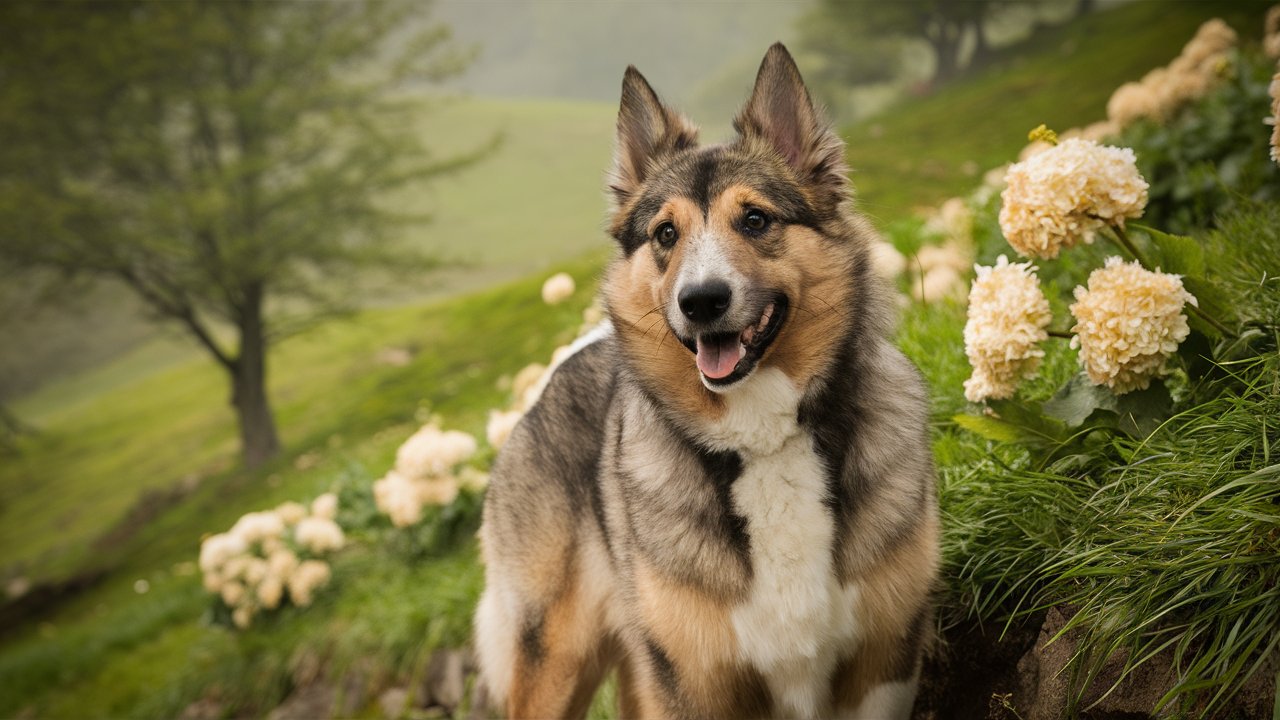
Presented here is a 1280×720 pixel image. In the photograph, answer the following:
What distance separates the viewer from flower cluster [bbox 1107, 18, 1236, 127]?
5582 millimetres

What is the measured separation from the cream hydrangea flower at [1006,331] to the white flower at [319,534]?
552 cm

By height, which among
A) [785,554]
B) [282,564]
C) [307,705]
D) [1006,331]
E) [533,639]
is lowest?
[307,705]

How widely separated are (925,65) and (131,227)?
21951 mm

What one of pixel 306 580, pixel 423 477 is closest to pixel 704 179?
pixel 423 477

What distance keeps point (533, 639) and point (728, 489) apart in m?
1.28

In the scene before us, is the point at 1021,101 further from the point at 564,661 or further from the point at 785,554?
the point at 785,554

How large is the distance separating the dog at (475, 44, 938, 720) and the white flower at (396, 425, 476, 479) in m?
3.24

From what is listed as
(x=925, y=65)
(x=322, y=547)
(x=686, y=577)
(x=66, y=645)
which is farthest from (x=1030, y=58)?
(x=66, y=645)

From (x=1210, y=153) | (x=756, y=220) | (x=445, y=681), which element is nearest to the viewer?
(x=756, y=220)

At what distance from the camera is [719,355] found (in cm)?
245

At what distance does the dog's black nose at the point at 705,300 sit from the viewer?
93.0 inches

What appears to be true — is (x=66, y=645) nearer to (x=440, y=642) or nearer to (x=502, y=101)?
(x=440, y=642)

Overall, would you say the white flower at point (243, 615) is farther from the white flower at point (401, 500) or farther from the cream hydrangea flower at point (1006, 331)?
the cream hydrangea flower at point (1006, 331)

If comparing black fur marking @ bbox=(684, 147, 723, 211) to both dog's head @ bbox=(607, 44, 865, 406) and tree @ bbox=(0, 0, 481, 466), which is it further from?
tree @ bbox=(0, 0, 481, 466)
